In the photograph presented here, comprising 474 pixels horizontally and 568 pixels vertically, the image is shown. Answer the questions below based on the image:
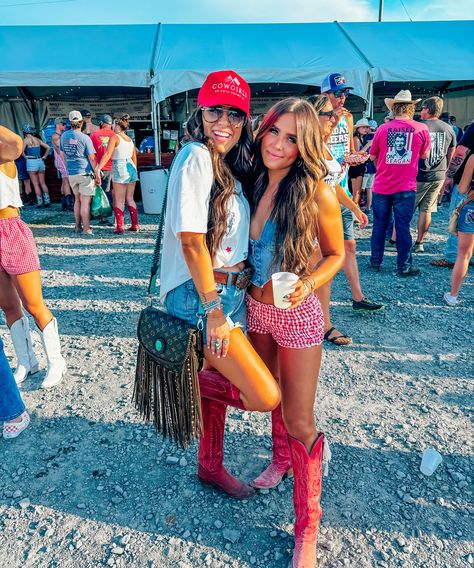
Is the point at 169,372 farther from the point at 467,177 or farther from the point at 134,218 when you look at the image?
the point at 134,218

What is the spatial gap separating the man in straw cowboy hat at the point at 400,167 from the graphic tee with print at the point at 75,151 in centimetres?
461

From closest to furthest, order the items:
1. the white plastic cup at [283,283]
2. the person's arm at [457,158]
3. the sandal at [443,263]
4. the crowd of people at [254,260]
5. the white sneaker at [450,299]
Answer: the white plastic cup at [283,283] < the crowd of people at [254,260] < the person's arm at [457,158] < the white sneaker at [450,299] < the sandal at [443,263]

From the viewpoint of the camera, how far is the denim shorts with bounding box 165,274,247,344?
→ 5.63 ft

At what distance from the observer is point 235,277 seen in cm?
172

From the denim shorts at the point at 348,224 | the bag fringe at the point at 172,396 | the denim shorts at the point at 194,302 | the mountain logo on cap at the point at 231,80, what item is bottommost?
the bag fringe at the point at 172,396

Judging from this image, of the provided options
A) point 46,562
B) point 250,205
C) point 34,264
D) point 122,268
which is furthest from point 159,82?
point 46,562

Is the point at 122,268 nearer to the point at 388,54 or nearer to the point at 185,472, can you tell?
the point at 185,472

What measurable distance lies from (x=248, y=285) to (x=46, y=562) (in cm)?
143

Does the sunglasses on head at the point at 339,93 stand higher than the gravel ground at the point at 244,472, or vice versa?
the sunglasses on head at the point at 339,93

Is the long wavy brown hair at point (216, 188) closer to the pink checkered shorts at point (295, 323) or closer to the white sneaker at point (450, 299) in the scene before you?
the pink checkered shorts at point (295, 323)

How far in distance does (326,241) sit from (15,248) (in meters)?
1.97

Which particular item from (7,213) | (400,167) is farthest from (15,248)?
(400,167)

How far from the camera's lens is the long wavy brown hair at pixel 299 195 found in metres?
1.64

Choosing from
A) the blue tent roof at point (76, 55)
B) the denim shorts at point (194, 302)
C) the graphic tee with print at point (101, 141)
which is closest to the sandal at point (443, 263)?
the denim shorts at point (194, 302)
